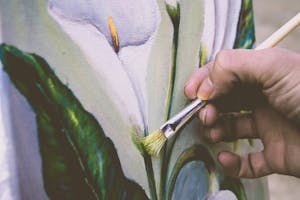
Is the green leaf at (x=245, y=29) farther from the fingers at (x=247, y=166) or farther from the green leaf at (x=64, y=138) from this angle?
the green leaf at (x=64, y=138)

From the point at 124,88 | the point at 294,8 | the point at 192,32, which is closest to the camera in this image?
the point at 124,88

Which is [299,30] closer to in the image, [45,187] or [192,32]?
[192,32]

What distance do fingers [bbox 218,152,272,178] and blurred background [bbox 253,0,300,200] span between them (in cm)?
106

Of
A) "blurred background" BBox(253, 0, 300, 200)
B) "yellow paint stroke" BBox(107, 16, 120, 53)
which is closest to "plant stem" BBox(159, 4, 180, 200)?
"yellow paint stroke" BBox(107, 16, 120, 53)

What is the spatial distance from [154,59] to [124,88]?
79 millimetres

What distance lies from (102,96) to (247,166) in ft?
1.13

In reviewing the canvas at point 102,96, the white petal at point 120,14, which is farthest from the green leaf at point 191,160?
the white petal at point 120,14

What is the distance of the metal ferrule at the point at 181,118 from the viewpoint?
0.75 m

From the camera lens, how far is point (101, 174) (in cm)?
68

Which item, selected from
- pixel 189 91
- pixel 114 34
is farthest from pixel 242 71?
pixel 114 34

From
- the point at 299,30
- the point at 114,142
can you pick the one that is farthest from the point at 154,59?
the point at 299,30

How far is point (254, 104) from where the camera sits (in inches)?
33.7

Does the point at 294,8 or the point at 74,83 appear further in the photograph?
the point at 294,8

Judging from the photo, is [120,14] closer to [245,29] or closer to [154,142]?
[154,142]
